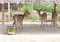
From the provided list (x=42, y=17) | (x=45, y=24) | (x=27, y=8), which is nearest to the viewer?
(x=42, y=17)

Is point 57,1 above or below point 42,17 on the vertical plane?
above
